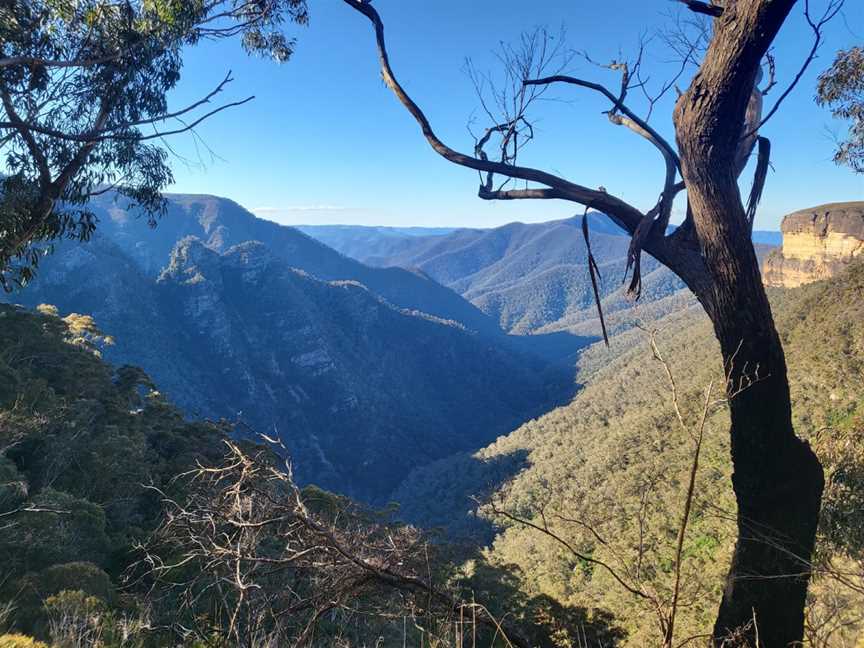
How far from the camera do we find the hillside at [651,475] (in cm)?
268

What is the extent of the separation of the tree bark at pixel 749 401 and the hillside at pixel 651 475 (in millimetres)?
162

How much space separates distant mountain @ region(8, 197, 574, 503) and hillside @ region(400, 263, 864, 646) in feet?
60.7

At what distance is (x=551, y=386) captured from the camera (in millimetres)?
90688

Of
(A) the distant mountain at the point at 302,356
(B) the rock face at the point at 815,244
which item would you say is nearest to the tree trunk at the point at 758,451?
(B) the rock face at the point at 815,244

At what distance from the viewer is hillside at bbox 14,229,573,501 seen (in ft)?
202

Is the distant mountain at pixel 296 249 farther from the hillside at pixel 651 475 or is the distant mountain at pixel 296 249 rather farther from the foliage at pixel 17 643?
the foliage at pixel 17 643

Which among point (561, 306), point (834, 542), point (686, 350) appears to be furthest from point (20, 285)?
point (561, 306)

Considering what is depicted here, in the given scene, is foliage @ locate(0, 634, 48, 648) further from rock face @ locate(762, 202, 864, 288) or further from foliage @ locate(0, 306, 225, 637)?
rock face @ locate(762, 202, 864, 288)

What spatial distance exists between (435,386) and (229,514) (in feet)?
311

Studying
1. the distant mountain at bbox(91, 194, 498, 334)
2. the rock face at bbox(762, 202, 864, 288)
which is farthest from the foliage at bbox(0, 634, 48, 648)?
the distant mountain at bbox(91, 194, 498, 334)

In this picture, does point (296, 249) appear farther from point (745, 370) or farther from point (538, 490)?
point (745, 370)

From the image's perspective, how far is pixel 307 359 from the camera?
266 feet

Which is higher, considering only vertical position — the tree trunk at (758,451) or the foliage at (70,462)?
the tree trunk at (758,451)

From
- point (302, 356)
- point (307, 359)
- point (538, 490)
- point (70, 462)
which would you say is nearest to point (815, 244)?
point (538, 490)
